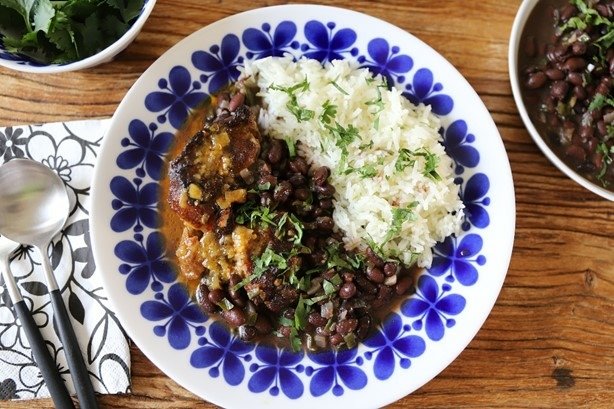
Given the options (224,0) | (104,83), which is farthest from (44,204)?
(224,0)

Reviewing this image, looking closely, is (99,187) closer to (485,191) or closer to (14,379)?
(14,379)

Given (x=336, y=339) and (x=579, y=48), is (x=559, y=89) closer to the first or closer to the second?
(x=579, y=48)

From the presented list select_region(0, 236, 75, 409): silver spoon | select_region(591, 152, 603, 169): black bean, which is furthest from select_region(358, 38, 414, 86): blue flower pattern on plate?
select_region(0, 236, 75, 409): silver spoon

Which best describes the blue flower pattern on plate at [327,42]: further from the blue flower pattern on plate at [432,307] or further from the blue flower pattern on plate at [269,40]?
the blue flower pattern on plate at [432,307]

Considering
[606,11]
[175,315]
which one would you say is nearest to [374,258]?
[175,315]

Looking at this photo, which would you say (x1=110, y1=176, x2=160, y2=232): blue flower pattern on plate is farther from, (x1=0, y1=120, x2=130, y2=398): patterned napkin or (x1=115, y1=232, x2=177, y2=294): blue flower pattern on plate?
(x1=0, y1=120, x2=130, y2=398): patterned napkin

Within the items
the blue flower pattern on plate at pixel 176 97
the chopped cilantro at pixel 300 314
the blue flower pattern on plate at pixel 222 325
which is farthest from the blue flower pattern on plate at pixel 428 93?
the chopped cilantro at pixel 300 314
